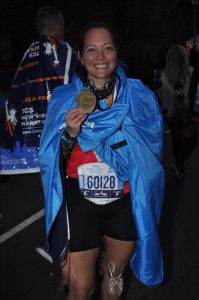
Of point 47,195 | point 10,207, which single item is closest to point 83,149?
point 47,195

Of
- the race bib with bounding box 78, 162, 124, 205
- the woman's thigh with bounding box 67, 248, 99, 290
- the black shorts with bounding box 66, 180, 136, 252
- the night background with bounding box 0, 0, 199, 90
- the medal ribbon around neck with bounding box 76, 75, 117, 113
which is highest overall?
the medal ribbon around neck with bounding box 76, 75, 117, 113

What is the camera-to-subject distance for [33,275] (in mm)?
3574

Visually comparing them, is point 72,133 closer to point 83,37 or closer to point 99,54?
point 99,54

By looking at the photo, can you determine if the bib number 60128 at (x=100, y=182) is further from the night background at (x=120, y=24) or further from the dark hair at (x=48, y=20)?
the night background at (x=120, y=24)

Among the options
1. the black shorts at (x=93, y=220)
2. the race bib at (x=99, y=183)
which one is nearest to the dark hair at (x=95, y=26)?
the race bib at (x=99, y=183)

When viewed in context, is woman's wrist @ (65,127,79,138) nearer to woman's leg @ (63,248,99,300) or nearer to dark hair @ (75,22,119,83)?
dark hair @ (75,22,119,83)

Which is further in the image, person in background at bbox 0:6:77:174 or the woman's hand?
person in background at bbox 0:6:77:174

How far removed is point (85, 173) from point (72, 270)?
562 millimetres

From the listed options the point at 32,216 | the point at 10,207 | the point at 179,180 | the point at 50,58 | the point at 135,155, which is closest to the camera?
the point at 135,155

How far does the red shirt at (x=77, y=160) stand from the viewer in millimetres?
2443

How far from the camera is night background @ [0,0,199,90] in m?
18.5

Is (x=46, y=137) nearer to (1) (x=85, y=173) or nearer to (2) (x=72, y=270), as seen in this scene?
(1) (x=85, y=173)

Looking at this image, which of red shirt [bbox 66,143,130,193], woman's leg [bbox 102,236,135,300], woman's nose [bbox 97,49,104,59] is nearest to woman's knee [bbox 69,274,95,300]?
woman's leg [bbox 102,236,135,300]

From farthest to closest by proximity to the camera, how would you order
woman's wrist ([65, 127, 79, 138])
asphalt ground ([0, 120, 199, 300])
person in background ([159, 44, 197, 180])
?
person in background ([159, 44, 197, 180]) → asphalt ground ([0, 120, 199, 300]) → woman's wrist ([65, 127, 79, 138])
